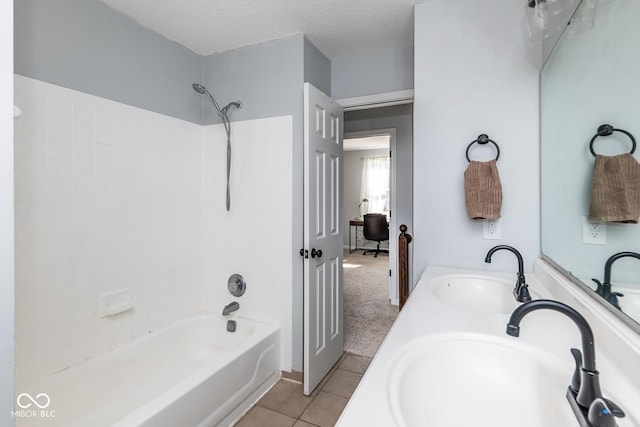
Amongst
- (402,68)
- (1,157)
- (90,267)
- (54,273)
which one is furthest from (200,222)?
(402,68)

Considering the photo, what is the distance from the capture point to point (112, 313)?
182cm

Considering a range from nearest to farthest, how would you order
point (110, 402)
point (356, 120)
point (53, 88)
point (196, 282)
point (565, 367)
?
point (565, 367)
point (53, 88)
point (110, 402)
point (196, 282)
point (356, 120)

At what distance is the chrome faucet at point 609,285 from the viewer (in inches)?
31.5

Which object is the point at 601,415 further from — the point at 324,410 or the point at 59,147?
the point at 59,147

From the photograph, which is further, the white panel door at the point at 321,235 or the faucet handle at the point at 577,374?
the white panel door at the point at 321,235

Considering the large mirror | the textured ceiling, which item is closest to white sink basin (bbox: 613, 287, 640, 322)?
the large mirror

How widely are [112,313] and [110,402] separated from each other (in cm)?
47

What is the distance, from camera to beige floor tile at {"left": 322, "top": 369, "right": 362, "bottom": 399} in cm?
208

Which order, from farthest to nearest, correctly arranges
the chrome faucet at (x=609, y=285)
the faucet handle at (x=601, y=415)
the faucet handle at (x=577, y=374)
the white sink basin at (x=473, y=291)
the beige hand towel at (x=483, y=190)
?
the beige hand towel at (x=483, y=190), the white sink basin at (x=473, y=291), the chrome faucet at (x=609, y=285), the faucet handle at (x=577, y=374), the faucet handle at (x=601, y=415)

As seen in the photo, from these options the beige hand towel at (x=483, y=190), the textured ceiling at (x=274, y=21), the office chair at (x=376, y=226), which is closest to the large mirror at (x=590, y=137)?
the beige hand towel at (x=483, y=190)

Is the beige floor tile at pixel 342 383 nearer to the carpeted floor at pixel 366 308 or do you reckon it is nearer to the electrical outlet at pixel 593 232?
the carpeted floor at pixel 366 308

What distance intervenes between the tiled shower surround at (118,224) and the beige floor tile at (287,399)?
0.54ft

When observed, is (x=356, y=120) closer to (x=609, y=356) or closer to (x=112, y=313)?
(x=112, y=313)

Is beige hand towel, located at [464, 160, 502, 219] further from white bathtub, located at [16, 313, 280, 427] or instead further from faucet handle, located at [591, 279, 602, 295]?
white bathtub, located at [16, 313, 280, 427]
